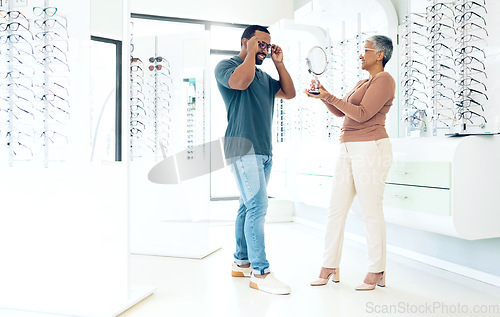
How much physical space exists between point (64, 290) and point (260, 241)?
107cm

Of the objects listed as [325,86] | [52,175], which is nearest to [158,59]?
[52,175]

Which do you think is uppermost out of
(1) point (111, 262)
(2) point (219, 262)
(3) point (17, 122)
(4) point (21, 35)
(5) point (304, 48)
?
(5) point (304, 48)

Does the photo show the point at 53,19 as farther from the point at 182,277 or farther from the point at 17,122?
the point at 182,277

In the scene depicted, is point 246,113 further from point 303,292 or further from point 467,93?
point 467,93

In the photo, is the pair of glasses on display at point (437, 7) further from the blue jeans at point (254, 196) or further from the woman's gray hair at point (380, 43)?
the blue jeans at point (254, 196)

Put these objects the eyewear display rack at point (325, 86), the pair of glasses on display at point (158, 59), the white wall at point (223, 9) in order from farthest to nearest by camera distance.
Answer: the white wall at point (223, 9) < the eyewear display rack at point (325, 86) < the pair of glasses on display at point (158, 59)

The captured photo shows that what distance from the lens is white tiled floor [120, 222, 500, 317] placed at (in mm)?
2162

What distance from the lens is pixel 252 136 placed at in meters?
2.41

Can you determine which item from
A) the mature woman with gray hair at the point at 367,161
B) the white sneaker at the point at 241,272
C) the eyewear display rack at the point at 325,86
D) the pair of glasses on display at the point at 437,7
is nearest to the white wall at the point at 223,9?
the eyewear display rack at the point at 325,86

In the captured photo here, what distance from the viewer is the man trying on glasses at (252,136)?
7.88 feet

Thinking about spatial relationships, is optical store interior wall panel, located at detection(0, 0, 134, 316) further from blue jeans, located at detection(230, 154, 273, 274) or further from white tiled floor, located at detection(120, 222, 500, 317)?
blue jeans, located at detection(230, 154, 273, 274)

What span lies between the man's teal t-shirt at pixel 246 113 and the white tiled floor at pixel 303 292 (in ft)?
2.71

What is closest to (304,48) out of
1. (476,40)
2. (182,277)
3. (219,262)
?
(476,40)

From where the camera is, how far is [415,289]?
2529 millimetres
